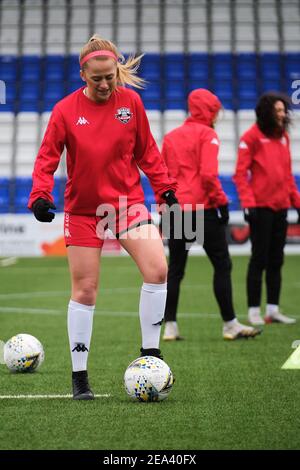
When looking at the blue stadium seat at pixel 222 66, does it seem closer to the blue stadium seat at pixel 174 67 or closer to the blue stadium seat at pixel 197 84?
the blue stadium seat at pixel 197 84

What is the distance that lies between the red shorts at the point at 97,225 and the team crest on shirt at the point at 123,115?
477mm

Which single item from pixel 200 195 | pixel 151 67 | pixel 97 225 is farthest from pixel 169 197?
pixel 151 67

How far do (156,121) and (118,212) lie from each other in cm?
2173

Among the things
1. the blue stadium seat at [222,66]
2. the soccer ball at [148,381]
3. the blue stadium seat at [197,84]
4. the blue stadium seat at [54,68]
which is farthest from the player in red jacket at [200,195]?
the blue stadium seat at [54,68]

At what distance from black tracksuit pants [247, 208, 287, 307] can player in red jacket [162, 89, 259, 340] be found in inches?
36.6

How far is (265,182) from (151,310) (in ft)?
12.8

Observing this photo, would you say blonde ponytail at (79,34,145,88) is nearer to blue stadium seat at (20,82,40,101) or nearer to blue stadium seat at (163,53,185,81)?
blue stadium seat at (20,82,40,101)

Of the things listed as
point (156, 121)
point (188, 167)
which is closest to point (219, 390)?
point (188, 167)

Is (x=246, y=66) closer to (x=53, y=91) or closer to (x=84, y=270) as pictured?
(x=53, y=91)

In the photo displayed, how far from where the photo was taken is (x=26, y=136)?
2675cm

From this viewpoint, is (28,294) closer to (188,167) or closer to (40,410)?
(188,167)

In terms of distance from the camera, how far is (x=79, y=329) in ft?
16.7

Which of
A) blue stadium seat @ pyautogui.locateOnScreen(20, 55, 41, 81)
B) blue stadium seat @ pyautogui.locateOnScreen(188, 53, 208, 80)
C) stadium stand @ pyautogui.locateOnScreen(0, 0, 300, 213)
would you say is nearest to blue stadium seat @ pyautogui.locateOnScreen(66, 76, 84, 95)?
stadium stand @ pyautogui.locateOnScreen(0, 0, 300, 213)

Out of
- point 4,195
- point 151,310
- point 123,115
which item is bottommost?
point 4,195
